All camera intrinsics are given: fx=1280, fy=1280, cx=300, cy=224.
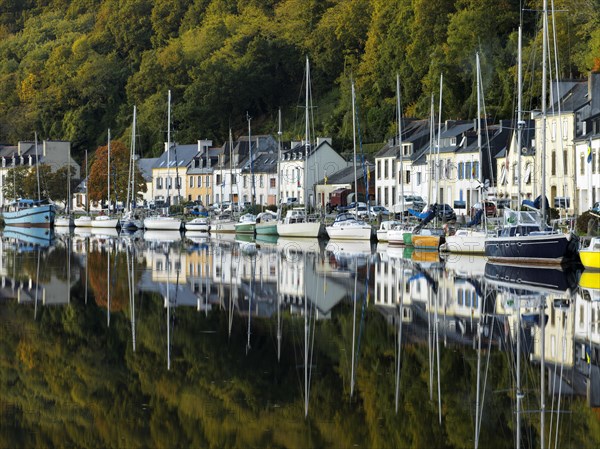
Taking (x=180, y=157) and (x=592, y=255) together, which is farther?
(x=180, y=157)

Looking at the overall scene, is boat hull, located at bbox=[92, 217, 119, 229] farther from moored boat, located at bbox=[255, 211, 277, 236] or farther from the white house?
moored boat, located at bbox=[255, 211, 277, 236]

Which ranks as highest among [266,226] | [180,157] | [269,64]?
[269,64]

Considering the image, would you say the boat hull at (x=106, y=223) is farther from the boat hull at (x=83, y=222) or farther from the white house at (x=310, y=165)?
the white house at (x=310, y=165)

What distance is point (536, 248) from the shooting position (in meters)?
45.0

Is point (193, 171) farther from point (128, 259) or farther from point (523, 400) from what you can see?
point (523, 400)

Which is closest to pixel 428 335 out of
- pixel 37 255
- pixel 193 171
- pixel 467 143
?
pixel 37 255

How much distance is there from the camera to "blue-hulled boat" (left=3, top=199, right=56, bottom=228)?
104 metres

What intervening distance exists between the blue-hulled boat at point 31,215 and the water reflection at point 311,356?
2395 inches

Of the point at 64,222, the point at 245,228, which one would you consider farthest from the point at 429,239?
the point at 64,222

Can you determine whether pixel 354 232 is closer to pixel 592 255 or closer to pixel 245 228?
pixel 245 228

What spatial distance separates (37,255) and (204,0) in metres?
137

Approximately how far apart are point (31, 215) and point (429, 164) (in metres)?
40.8

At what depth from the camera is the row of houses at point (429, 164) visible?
221ft

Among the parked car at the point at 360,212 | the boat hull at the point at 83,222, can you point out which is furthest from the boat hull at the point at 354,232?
the boat hull at the point at 83,222
